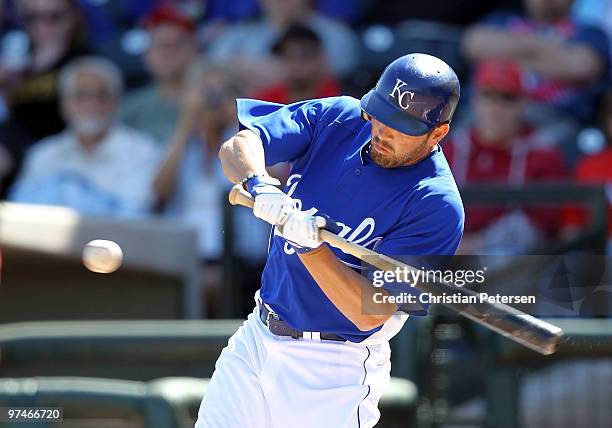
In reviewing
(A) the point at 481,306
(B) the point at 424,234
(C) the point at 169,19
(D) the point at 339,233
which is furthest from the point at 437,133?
(C) the point at 169,19

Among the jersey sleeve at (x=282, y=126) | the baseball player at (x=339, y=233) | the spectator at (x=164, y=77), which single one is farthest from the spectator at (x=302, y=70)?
the baseball player at (x=339, y=233)

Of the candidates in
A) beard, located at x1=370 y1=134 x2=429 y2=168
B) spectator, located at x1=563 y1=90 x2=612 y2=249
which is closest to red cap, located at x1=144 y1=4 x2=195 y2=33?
spectator, located at x1=563 y1=90 x2=612 y2=249

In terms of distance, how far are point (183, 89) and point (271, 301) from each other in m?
4.27

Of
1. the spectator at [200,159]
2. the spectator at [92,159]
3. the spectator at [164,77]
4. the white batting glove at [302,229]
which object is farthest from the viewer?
the spectator at [164,77]

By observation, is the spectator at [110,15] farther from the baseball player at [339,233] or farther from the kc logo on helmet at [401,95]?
the kc logo on helmet at [401,95]

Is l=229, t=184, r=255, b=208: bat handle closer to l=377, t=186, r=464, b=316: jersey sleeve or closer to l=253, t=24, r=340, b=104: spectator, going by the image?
l=377, t=186, r=464, b=316: jersey sleeve

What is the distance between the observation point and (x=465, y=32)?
24.7ft

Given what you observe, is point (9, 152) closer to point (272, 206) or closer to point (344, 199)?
point (344, 199)

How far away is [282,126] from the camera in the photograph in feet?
12.5

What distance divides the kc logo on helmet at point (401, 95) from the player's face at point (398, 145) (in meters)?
0.09

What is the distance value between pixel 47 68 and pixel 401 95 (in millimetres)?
5202

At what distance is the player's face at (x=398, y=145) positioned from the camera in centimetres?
364

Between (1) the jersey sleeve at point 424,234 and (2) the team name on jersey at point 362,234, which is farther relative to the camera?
(2) the team name on jersey at point 362,234

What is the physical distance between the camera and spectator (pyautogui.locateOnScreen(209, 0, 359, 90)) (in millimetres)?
7637
